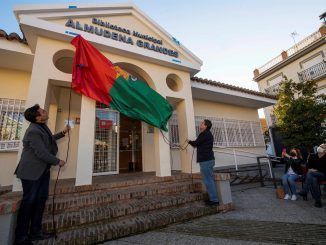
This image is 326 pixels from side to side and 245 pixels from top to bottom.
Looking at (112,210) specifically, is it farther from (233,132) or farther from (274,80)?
(274,80)

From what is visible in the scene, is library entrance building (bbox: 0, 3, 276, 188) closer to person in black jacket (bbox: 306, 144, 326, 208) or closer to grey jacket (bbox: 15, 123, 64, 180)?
grey jacket (bbox: 15, 123, 64, 180)

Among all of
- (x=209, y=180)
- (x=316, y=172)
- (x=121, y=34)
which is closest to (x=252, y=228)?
(x=209, y=180)

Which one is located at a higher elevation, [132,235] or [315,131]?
[315,131]

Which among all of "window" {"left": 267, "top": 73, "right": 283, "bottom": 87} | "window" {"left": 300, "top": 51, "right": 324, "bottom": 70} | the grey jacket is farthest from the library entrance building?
"window" {"left": 267, "top": 73, "right": 283, "bottom": 87}

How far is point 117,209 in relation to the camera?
309 cm

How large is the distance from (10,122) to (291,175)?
7.83 meters

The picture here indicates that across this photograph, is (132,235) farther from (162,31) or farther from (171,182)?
(162,31)

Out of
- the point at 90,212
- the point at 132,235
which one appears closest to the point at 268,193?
the point at 132,235

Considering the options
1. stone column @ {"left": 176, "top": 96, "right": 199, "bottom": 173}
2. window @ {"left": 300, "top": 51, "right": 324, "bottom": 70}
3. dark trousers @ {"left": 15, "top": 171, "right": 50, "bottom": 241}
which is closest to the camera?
dark trousers @ {"left": 15, "top": 171, "right": 50, "bottom": 241}

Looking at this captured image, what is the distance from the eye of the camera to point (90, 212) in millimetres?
2977

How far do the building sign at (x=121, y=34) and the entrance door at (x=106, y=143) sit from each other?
2.50 m

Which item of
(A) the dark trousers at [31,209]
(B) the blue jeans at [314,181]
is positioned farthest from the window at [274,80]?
(A) the dark trousers at [31,209]

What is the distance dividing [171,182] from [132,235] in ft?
7.02

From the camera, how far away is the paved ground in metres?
2.49
